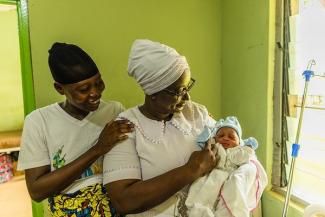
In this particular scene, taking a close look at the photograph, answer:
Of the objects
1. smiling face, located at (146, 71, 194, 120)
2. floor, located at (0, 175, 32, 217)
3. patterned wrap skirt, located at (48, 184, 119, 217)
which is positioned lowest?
floor, located at (0, 175, 32, 217)

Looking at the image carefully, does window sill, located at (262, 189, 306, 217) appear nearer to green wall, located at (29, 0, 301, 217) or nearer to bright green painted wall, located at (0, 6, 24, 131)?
green wall, located at (29, 0, 301, 217)

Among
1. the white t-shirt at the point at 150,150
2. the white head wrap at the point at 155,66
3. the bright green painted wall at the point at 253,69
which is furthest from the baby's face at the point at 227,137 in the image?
the bright green painted wall at the point at 253,69

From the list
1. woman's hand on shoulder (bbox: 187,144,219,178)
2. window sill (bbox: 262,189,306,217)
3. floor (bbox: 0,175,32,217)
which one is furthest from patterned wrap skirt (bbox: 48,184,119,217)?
floor (bbox: 0,175,32,217)

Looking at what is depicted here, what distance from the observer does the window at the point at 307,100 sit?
54.2 inches

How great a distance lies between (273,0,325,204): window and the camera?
1377 millimetres

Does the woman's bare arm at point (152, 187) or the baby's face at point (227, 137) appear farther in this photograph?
the baby's face at point (227, 137)

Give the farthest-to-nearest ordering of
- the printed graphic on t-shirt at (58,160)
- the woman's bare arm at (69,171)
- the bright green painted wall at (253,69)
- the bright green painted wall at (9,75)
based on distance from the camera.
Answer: the bright green painted wall at (9,75) → the bright green painted wall at (253,69) → the printed graphic on t-shirt at (58,160) → the woman's bare arm at (69,171)

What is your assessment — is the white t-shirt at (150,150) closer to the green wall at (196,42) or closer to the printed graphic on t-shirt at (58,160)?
the printed graphic on t-shirt at (58,160)

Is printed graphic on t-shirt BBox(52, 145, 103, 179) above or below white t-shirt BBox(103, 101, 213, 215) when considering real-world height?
below

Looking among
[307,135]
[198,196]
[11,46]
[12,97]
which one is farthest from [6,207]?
[307,135]

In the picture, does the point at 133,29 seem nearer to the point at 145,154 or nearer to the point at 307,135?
the point at 145,154

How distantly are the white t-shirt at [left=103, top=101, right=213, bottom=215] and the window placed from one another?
72cm

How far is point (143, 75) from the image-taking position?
3.33 ft

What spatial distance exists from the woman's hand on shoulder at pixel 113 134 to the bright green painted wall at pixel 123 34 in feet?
2.28
